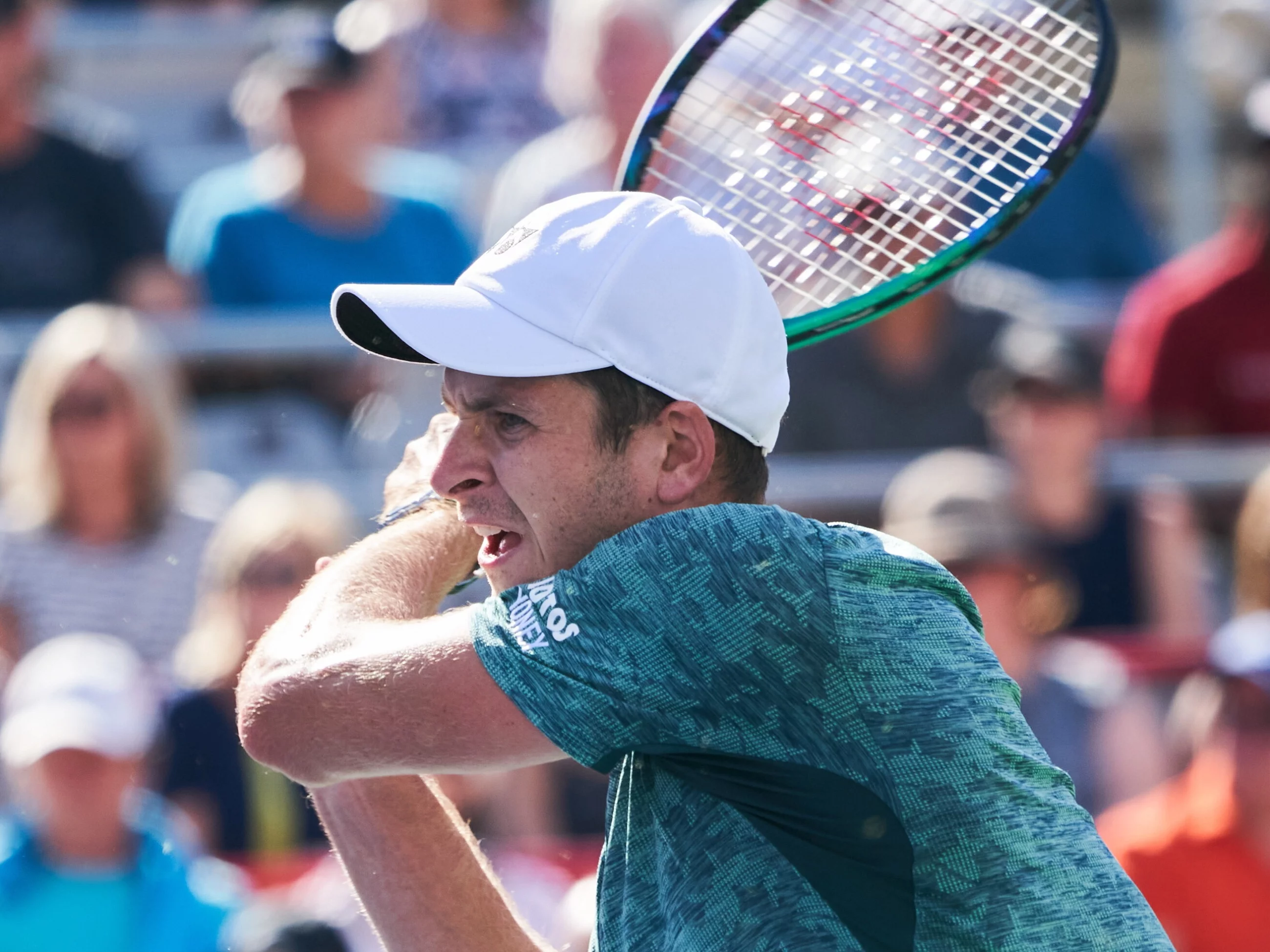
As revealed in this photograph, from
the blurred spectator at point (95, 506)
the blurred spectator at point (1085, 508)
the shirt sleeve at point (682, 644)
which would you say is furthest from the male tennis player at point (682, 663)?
the blurred spectator at point (1085, 508)

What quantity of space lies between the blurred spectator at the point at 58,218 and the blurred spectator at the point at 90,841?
1.62 metres

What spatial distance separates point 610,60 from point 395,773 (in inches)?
165

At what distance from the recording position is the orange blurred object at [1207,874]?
4.58m

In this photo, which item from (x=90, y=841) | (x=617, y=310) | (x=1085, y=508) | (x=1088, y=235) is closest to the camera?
(x=617, y=310)

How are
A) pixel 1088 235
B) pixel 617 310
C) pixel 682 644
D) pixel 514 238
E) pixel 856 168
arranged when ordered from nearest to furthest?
pixel 682 644
pixel 617 310
pixel 514 238
pixel 856 168
pixel 1088 235

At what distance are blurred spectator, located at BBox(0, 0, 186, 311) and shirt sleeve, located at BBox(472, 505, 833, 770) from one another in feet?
14.0

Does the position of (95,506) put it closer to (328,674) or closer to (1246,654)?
(1246,654)

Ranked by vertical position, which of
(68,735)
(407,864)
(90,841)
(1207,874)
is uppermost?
(407,864)

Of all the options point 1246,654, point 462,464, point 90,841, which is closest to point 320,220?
point 90,841

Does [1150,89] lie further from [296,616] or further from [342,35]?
[296,616]

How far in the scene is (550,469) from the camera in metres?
2.01

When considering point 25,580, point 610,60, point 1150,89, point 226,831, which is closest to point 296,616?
point 226,831

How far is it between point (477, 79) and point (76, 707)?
10.4ft

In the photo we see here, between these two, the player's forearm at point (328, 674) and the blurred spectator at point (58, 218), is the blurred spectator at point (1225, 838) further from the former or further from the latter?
the blurred spectator at point (58, 218)
